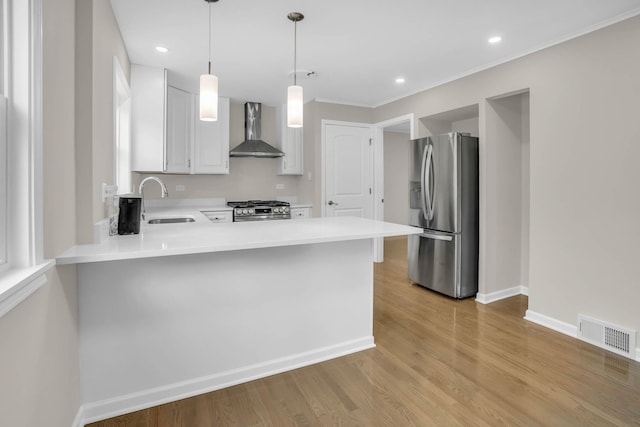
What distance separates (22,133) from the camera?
113cm

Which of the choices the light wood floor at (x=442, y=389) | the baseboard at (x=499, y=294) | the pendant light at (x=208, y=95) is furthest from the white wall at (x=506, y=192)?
the pendant light at (x=208, y=95)

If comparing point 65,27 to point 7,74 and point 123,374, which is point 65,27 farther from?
point 123,374

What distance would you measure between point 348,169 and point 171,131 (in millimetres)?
2349

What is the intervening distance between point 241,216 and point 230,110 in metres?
1.61

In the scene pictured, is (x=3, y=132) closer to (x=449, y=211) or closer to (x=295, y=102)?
(x=295, y=102)

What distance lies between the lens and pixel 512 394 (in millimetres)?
1940

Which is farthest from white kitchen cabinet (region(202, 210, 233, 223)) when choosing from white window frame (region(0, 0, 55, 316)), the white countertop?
white window frame (region(0, 0, 55, 316))

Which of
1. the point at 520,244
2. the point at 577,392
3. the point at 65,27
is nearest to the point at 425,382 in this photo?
the point at 577,392

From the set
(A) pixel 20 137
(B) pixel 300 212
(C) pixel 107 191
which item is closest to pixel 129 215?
(C) pixel 107 191

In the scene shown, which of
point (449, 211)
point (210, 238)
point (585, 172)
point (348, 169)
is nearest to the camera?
point (210, 238)

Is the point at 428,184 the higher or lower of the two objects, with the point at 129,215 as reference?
higher

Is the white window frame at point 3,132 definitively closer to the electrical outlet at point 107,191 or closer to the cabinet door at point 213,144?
the electrical outlet at point 107,191

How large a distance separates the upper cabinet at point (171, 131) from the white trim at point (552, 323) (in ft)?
12.3

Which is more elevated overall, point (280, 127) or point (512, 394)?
point (280, 127)
